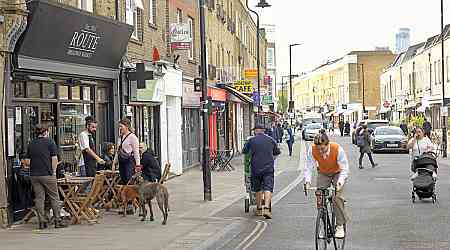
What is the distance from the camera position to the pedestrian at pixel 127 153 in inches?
594

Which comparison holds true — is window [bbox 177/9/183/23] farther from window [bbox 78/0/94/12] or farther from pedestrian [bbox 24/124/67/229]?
pedestrian [bbox 24/124/67/229]

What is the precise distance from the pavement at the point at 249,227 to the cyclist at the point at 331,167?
0.81 m

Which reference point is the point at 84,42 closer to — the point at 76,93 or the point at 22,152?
the point at 76,93

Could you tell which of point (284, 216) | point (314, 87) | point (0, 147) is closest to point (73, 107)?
point (0, 147)

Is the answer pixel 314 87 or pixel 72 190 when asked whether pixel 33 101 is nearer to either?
pixel 72 190

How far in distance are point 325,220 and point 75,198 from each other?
5360mm

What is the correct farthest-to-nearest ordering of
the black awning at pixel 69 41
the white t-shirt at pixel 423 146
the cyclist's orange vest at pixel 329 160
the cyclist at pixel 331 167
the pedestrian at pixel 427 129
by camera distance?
the pedestrian at pixel 427 129
the white t-shirt at pixel 423 146
the black awning at pixel 69 41
the cyclist's orange vest at pixel 329 160
the cyclist at pixel 331 167

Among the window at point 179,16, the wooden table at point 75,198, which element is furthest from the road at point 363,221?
the window at point 179,16

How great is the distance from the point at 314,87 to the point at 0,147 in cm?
12314

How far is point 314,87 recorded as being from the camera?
134m

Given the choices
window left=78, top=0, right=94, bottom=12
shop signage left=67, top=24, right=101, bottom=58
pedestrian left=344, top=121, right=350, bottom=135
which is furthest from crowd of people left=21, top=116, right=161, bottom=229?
pedestrian left=344, top=121, right=350, bottom=135

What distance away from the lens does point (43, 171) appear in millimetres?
13031

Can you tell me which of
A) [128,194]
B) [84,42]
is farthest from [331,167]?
[84,42]

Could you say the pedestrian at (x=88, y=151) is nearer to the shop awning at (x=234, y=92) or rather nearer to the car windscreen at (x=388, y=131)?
the shop awning at (x=234, y=92)
